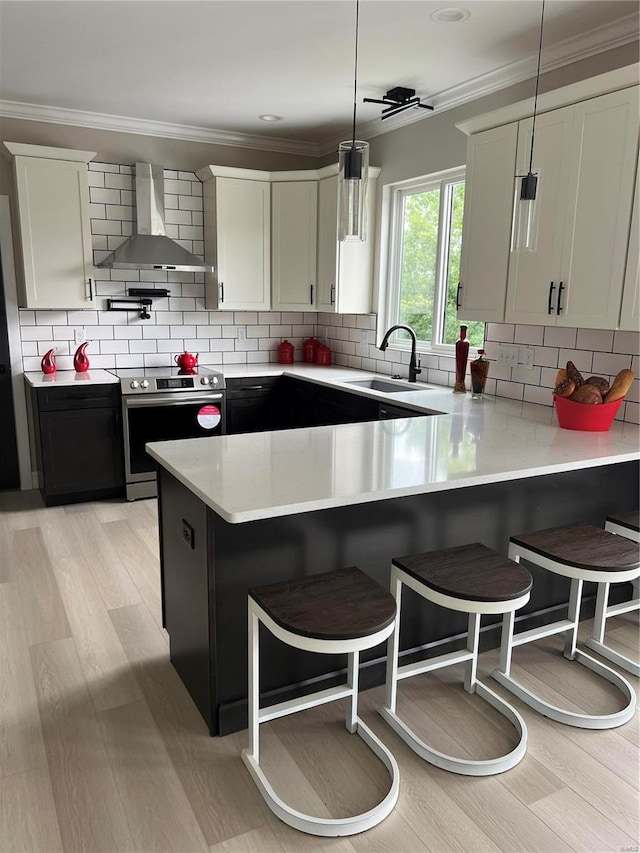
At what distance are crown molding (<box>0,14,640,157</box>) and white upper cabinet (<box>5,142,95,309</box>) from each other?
0.32m

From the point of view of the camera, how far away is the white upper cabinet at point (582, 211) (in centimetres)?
260

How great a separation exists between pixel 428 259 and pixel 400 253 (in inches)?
13.0

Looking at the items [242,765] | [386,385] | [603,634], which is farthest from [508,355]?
[242,765]

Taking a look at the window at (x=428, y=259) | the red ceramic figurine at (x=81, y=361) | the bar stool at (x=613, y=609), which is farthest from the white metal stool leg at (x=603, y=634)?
the red ceramic figurine at (x=81, y=361)

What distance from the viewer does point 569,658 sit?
2.58 m

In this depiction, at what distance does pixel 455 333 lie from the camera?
4.21m

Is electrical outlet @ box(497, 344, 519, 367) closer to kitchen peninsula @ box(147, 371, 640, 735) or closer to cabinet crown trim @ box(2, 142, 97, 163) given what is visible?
kitchen peninsula @ box(147, 371, 640, 735)

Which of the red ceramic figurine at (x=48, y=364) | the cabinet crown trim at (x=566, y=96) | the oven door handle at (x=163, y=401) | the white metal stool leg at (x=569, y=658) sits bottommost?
the white metal stool leg at (x=569, y=658)

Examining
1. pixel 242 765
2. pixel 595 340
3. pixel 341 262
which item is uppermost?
pixel 341 262

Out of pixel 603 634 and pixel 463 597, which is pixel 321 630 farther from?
pixel 603 634

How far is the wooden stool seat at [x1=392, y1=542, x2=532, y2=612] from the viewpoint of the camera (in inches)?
75.2

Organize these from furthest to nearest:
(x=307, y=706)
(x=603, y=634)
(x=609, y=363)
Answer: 1. (x=609, y=363)
2. (x=603, y=634)
3. (x=307, y=706)

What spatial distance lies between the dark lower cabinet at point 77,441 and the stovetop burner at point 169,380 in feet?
0.42

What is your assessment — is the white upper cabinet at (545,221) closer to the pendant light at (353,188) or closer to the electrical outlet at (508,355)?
the electrical outlet at (508,355)
